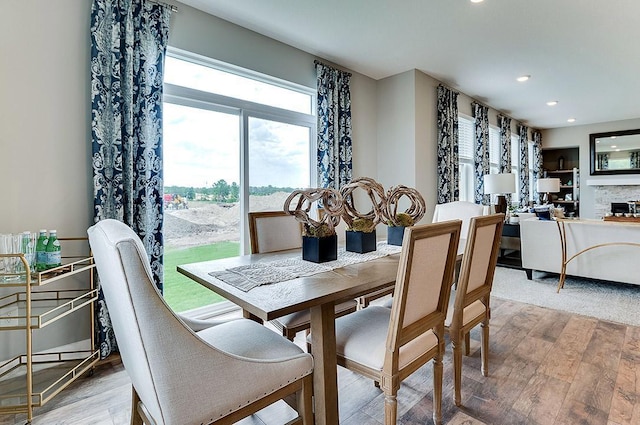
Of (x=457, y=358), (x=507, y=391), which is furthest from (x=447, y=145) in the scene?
(x=457, y=358)

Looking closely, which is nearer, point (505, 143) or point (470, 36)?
point (470, 36)

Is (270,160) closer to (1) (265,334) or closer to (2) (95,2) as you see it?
(2) (95,2)

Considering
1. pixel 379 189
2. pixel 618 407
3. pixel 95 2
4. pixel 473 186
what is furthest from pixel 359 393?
pixel 473 186

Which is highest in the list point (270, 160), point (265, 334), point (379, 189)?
point (270, 160)

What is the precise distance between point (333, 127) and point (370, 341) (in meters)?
2.97

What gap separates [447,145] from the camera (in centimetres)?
480

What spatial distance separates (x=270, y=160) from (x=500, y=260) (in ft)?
12.8

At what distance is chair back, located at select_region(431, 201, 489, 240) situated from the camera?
2812 millimetres

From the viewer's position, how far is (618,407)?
1.73m

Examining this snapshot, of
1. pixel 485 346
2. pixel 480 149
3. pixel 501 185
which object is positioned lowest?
pixel 485 346

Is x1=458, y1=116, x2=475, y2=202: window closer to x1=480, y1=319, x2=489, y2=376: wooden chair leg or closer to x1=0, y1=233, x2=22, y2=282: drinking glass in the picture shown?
x1=480, y1=319, x2=489, y2=376: wooden chair leg

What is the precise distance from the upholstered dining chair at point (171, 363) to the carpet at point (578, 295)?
3.18 metres

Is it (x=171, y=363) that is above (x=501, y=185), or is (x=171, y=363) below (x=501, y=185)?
below

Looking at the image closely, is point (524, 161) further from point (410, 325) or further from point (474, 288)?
point (410, 325)
